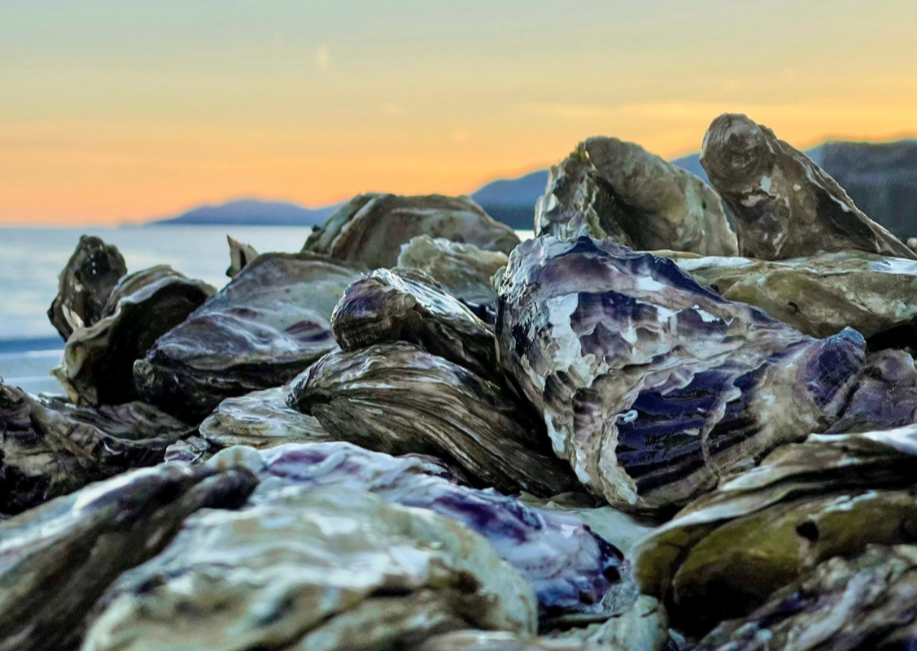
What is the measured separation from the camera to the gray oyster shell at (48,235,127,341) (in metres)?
3.91

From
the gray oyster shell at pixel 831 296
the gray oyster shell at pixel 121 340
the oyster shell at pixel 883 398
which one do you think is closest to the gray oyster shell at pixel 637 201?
the gray oyster shell at pixel 831 296

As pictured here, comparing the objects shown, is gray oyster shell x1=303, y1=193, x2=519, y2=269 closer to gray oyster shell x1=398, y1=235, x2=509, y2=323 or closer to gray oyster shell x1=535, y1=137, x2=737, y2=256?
gray oyster shell x1=398, y1=235, x2=509, y2=323

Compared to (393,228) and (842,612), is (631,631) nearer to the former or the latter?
(842,612)

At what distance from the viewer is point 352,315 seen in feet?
6.34

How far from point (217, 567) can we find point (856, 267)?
170 cm

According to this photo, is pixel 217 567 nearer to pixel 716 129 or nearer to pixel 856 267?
pixel 856 267

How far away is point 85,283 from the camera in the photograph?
4000 mm

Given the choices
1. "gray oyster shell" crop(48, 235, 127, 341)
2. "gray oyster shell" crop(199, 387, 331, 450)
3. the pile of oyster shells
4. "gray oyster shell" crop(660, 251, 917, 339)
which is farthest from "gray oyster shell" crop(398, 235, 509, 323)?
"gray oyster shell" crop(48, 235, 127, 341)

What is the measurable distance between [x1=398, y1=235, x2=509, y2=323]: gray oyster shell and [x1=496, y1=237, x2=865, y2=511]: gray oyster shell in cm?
121

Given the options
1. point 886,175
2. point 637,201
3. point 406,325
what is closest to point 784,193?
point 637,201

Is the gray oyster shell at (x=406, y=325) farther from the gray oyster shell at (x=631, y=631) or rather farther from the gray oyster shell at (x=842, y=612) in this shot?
the gray oyster shell at (x=842, y=612)

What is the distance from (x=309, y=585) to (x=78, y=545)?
11.4 inches

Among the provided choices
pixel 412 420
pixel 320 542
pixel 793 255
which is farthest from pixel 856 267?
pixel 320 542

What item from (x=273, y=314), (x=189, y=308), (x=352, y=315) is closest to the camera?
(x=352, y=315)
